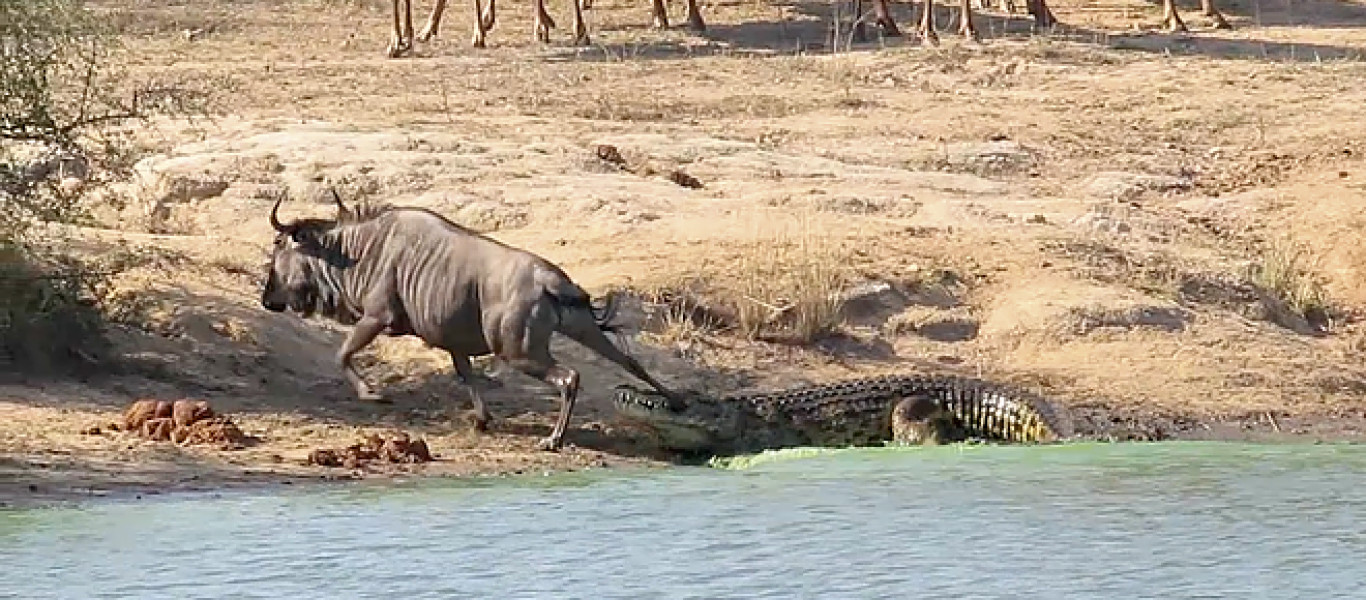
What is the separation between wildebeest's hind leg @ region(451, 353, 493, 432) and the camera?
14.1 m

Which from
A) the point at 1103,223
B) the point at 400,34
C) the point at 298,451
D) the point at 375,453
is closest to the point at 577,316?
the point at 375,453

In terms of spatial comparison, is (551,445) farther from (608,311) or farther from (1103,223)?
(1103,223)

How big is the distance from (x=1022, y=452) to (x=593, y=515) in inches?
107

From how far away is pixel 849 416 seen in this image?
14461 mm

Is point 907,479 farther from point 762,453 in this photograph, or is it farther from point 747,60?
point 747,60

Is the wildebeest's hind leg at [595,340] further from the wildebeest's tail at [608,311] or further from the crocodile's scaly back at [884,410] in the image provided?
the crocodile's scaly back at [884,410]

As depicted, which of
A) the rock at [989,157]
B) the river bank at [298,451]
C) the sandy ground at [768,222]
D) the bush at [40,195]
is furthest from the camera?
the rock at [989,157]

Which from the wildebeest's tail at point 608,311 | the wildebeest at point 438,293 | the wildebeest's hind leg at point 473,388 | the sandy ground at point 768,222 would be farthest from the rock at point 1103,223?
the wildebeest's hind leg at point 473,388

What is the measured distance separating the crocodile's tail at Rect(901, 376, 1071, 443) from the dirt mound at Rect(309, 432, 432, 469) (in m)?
2.72

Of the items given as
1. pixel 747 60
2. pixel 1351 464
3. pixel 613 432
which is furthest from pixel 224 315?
pixel 747 60

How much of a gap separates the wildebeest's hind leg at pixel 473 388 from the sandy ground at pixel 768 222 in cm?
15

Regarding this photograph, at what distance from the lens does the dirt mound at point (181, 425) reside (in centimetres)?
1325

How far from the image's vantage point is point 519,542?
11672 millimetres

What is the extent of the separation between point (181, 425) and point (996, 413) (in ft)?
13.3
